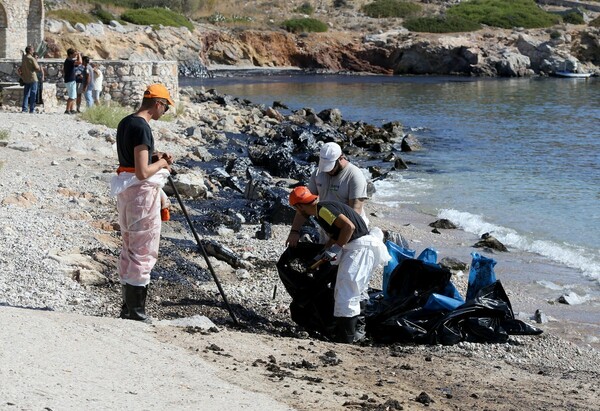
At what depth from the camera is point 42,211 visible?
1099cm

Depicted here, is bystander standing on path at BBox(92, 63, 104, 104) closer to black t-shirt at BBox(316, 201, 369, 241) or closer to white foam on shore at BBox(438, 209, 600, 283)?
white foam on shore at BBox(438, 209, 600, 283)

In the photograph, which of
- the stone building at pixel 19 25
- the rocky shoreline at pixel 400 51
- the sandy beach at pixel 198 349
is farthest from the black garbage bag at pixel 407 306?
the rocky shoreline at pixel 400 51

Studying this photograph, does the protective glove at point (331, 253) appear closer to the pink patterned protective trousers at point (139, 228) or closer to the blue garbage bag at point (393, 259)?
the blue garbage bag at point (393, 259)

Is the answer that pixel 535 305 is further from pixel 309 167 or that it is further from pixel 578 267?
pixel 309 167

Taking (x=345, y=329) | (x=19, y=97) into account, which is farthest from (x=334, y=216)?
(x=19, y=97)

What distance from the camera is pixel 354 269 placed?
7.62 m

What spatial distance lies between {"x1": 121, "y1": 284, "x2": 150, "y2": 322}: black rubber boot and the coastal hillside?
4899 centimetres

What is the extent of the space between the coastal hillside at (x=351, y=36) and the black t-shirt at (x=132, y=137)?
161ft

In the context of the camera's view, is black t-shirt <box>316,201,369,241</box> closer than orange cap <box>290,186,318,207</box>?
Yes

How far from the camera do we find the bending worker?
7.98 m

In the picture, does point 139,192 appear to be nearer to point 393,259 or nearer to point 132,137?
point 132,137

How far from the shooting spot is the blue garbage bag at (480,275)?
836 centimetres

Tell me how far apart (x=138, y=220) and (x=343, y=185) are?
6.14 feet

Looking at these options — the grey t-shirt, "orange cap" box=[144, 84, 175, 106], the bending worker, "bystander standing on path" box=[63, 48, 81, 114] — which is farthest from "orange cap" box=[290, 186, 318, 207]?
"bystander standing on path" box=[63, 48, 81, 114]
